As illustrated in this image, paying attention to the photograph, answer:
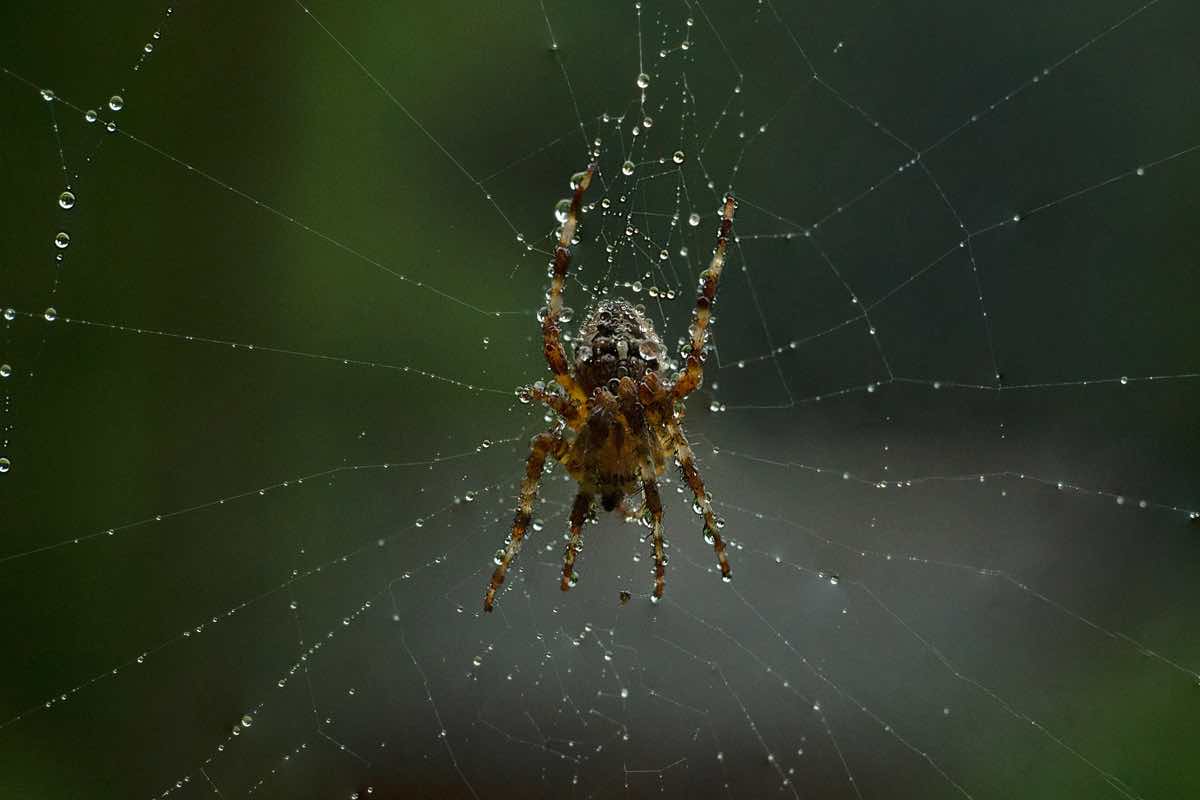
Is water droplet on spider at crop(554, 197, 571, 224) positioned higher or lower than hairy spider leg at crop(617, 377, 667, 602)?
higher

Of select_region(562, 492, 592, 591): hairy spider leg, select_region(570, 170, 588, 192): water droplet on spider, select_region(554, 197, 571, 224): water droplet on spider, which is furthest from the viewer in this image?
select_region(562, 492, 592, 591): hairy spider leg

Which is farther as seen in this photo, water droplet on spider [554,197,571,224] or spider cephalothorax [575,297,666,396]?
spider cephalothorax [575,297,666,396]

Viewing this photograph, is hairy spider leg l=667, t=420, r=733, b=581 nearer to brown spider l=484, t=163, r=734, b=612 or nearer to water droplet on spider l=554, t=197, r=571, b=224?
brown spider l=484, t=163, r=734, b=612

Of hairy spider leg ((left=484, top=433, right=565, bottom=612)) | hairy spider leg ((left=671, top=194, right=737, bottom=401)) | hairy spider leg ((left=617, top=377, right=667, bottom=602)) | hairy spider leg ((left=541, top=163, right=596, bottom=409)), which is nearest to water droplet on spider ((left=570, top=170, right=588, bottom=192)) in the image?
hairy spider leg ((left=541, top=163, right=596, bottom=409))

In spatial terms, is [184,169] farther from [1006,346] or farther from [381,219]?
[1006,346]

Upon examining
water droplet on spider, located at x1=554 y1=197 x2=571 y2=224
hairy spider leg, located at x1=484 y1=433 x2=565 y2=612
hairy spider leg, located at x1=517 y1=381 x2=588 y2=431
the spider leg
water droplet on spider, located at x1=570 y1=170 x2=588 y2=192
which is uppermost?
water droplet on spider, located at x1=570 y1=170 x2=588 y2=192

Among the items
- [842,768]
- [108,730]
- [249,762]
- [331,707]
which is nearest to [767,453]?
[842,768]

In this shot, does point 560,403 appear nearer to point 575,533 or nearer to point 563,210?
point 575,533

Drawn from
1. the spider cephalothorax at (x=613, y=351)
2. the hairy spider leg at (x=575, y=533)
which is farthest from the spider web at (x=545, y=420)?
the spider cephalothorax at (x=613, y=351)
